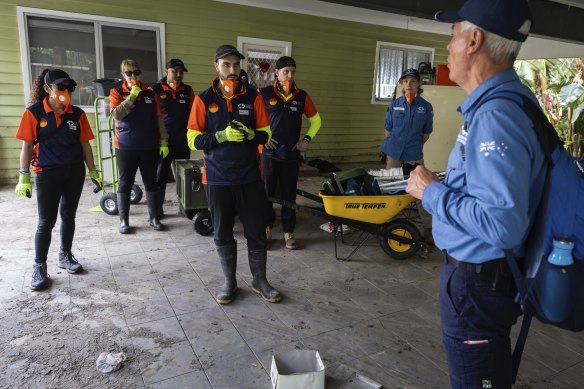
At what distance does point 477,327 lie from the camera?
4.28ft

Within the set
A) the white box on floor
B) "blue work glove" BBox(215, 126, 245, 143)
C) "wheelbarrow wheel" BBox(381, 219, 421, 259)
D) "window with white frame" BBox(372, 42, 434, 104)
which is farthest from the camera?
"window with white frame" BBox(372, 42, 434, 104)

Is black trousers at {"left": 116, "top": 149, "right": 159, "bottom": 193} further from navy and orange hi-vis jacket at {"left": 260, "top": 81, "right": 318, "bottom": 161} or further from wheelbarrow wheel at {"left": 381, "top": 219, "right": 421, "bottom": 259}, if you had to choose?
wheelbarrow wheel at {"left": 381, "top": 219, "right": 421, "bottom": 259}

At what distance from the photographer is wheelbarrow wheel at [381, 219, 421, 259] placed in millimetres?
3967

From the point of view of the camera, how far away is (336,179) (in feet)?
12.8

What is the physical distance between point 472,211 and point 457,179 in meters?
0.18

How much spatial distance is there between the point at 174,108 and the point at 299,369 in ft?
11.9

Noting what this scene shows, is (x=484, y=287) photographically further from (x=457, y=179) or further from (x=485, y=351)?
(x=457, y=179)

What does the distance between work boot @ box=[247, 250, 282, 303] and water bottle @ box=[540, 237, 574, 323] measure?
218 centimetres

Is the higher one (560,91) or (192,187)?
(560,91)

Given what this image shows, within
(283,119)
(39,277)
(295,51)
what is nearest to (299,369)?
(39,277)

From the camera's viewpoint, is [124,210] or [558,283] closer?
[558,283]

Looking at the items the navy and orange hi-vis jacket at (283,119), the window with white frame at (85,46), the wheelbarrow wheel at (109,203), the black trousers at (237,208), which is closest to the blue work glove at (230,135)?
the black trousers at (237,208)

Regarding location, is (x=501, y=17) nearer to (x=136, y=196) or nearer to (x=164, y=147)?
(x=164, y=147)

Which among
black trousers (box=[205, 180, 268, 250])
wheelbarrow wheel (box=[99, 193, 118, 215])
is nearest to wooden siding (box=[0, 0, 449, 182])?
wheelbarrow wheel (box=[99, 193, 118, 215])
